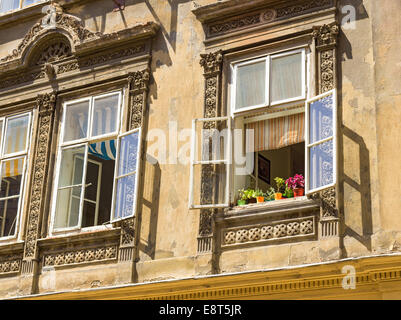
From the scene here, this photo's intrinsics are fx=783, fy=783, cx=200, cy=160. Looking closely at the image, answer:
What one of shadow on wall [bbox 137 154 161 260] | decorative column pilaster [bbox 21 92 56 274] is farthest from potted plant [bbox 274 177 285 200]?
decorative column pilaster [bbox 21 92 56 274]

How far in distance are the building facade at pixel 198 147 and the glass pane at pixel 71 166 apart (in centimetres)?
2

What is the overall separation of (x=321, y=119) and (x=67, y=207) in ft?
12.4

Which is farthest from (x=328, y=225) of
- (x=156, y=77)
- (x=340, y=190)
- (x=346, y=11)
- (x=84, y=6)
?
(x=84, y=6)

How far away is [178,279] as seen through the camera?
28.8ft

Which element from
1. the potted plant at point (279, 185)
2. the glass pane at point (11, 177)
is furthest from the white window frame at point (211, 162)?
the glass pane at point (11, 177)

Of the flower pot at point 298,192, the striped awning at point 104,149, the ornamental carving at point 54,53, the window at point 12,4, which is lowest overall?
the flower pot at point 298,192

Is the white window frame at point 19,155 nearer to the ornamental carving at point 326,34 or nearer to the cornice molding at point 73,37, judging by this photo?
the cornice molding at point 73,37

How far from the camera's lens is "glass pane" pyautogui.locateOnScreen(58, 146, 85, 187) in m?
10.5

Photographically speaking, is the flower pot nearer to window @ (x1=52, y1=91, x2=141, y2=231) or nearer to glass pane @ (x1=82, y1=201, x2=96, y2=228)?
window @ (x1=52, y1=91, x2=141, y2=231)

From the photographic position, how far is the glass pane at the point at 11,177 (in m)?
11.0

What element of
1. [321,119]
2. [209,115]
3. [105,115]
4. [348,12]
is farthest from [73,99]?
[348,12]

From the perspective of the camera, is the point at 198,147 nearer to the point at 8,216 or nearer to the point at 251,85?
the point at 251,85

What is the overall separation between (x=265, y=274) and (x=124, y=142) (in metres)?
2.72
